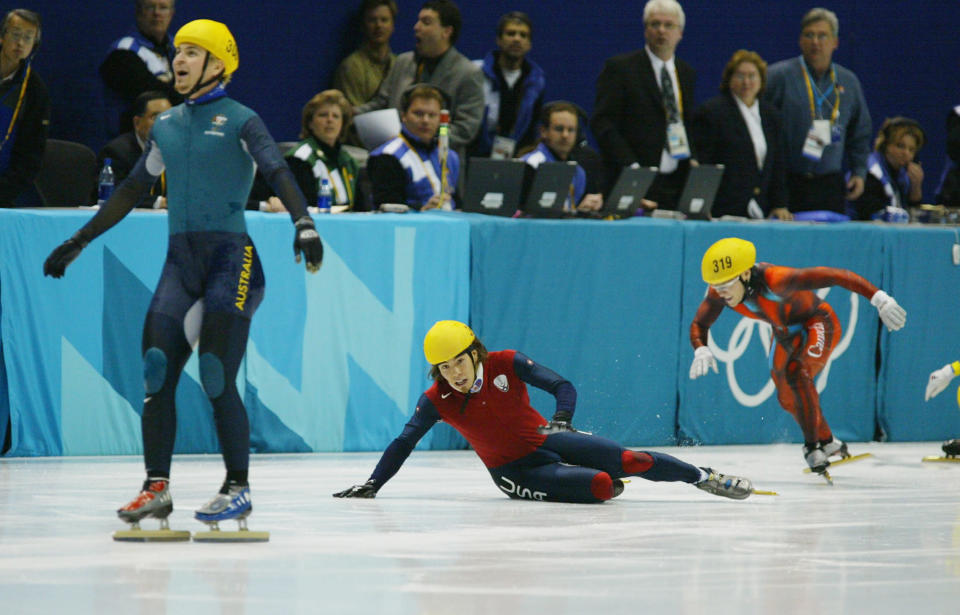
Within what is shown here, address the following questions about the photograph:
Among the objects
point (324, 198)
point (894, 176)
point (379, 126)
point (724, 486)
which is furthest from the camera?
point (894, 176)

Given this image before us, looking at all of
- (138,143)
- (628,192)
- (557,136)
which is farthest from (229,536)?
(557,136)

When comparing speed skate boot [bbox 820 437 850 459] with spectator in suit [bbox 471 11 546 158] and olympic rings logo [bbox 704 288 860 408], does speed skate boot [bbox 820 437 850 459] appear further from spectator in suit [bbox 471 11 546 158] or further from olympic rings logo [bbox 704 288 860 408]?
spectator in suit [bbox 471 11 546 158]

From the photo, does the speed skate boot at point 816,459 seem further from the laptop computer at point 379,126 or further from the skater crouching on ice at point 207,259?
the skater crouching on ice at point 207,259

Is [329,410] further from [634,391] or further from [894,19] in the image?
[894,19]

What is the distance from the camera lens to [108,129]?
10031mm

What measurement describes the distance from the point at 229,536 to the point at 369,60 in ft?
19.7

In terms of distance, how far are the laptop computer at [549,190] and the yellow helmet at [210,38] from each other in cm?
375

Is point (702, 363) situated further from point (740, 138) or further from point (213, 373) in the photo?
point (213, 373)

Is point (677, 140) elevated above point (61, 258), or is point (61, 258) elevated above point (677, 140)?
point (677, 140)

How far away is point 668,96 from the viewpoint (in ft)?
34.3

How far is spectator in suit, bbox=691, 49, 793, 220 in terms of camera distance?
34.9 feet

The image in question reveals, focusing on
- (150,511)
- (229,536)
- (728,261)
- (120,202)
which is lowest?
(229,536)

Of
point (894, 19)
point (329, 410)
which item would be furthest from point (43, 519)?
point (894, 19)

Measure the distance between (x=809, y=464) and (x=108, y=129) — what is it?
17.4 ft
